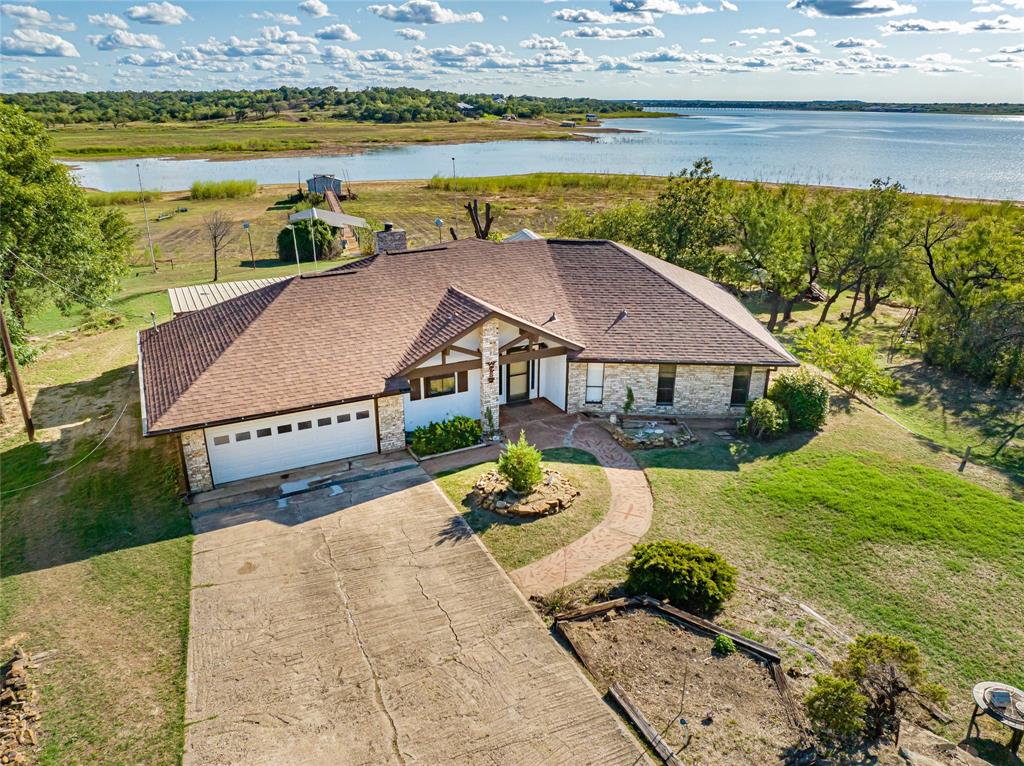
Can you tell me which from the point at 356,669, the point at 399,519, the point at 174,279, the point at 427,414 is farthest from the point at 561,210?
the point at 356,669

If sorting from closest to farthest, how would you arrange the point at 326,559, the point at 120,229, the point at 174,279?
the point at 326,559
the point at 120,229
the point at 174,279

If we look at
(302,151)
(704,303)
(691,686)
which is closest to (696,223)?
(704,303)

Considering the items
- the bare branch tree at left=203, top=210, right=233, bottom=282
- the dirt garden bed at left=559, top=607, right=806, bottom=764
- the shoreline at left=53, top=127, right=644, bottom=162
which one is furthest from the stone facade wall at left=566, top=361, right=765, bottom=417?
the shoreline at left=53, top=127, right=644, bottom=162

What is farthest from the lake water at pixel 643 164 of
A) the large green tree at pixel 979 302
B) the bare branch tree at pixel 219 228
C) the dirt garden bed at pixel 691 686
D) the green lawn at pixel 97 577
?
the dirt garden bed at pixel 691 686

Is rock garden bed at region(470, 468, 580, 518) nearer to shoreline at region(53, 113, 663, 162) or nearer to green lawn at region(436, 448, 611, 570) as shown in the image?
green lawn at region(436, 448, 611, 570)

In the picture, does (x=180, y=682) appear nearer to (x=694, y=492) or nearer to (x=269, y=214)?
(x=694, y=492)
